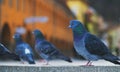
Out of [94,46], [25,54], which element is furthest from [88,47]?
[25,54]

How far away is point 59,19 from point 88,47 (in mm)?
15546

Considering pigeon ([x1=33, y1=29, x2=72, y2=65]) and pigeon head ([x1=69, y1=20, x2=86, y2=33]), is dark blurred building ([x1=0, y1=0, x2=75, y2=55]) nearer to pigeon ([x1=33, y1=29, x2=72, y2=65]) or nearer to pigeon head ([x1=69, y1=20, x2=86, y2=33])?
pigeon ([x1=33, y1=29, x2=72, y2=65])

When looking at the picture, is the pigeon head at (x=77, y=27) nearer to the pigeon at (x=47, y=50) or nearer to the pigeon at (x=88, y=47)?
the pigeon at (x=88, y=47)

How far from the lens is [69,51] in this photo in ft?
71.6

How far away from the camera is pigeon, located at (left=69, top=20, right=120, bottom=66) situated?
312 inches

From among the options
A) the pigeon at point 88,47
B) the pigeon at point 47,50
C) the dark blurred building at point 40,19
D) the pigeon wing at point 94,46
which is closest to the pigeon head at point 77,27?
the pigeon at point 88,47

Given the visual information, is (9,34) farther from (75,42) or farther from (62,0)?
(75,42)

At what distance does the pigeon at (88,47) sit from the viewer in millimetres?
7922

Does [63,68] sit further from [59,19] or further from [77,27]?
[59,19]

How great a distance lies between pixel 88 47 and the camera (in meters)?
8.01

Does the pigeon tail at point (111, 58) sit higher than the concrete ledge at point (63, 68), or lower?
higher

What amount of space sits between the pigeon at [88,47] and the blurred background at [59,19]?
11.4 metres

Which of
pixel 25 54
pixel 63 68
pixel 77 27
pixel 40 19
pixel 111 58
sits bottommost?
pixel 63 68

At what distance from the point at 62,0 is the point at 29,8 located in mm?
2283
